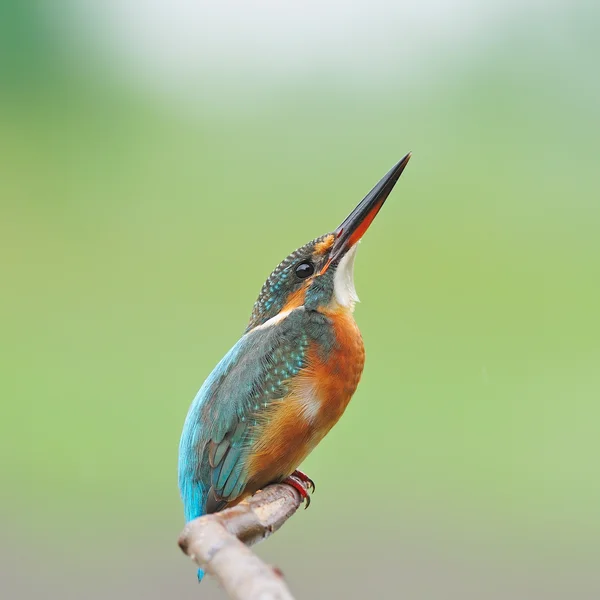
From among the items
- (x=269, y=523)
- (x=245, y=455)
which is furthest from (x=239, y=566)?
(x=245, y=455)

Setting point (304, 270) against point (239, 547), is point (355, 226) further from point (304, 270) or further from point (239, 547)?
point (239, 547)

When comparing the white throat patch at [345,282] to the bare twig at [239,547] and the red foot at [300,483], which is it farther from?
the bare twig at [239,547]

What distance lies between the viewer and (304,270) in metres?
1.34

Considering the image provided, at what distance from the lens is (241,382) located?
4.05ft

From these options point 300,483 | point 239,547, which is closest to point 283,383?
point 300,483

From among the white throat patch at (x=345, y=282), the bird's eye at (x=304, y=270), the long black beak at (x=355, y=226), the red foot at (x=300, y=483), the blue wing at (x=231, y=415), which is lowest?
the red foot at (x=300, y=483)

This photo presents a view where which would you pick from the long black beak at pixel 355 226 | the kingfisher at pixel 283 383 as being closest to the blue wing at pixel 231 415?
the kingfisher at pixel 283 383

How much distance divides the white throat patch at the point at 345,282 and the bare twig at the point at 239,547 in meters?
0.44

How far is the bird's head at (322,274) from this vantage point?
4.24 feet

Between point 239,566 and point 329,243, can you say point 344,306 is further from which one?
point 239,566

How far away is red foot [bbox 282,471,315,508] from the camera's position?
1269mm

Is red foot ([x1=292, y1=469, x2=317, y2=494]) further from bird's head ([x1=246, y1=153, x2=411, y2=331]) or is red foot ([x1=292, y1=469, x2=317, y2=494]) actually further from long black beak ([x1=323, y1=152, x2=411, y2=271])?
long black beak ([x1=323, y1=152, x2=411, y2=271])

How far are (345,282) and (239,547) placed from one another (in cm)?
74

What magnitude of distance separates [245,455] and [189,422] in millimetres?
100
